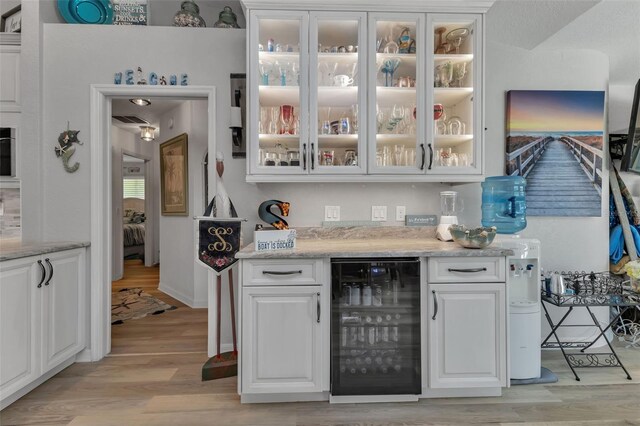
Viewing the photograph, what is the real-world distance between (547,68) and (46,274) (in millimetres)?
4218

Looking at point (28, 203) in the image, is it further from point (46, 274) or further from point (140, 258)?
point (140, 258)

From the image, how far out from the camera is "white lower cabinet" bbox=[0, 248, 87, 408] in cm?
181

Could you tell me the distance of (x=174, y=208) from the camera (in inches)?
166

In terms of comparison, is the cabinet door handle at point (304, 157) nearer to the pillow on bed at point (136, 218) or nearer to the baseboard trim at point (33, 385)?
the baseboard trim at point (33, 385)

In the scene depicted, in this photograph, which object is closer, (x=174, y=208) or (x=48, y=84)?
(x=48, y=84)

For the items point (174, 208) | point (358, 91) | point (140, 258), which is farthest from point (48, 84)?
point (140, 258)

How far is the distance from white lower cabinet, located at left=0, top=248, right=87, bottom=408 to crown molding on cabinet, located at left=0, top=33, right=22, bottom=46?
69.0 inches

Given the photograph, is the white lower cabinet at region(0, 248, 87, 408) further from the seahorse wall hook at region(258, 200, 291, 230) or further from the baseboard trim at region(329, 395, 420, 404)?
the baseboard trim at region(329, 395, 420, 404)

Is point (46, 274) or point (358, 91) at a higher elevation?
point (358, 91)

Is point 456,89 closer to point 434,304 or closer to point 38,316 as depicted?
point 434,304

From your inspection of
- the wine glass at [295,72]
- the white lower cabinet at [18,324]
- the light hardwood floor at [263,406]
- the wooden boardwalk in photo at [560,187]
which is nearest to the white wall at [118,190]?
the light hardwood floor at [263,406]

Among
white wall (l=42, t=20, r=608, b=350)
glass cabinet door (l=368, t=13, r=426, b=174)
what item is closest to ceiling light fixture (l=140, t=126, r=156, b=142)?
white wall (l=42, t=20, r=608, b=350)

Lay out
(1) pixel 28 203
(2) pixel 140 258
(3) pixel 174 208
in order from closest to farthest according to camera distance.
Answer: (1) pixel 28 203
(3) pixel 174 208
(2) pixel 140 258

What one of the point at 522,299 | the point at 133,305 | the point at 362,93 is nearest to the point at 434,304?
the point at 522,299
